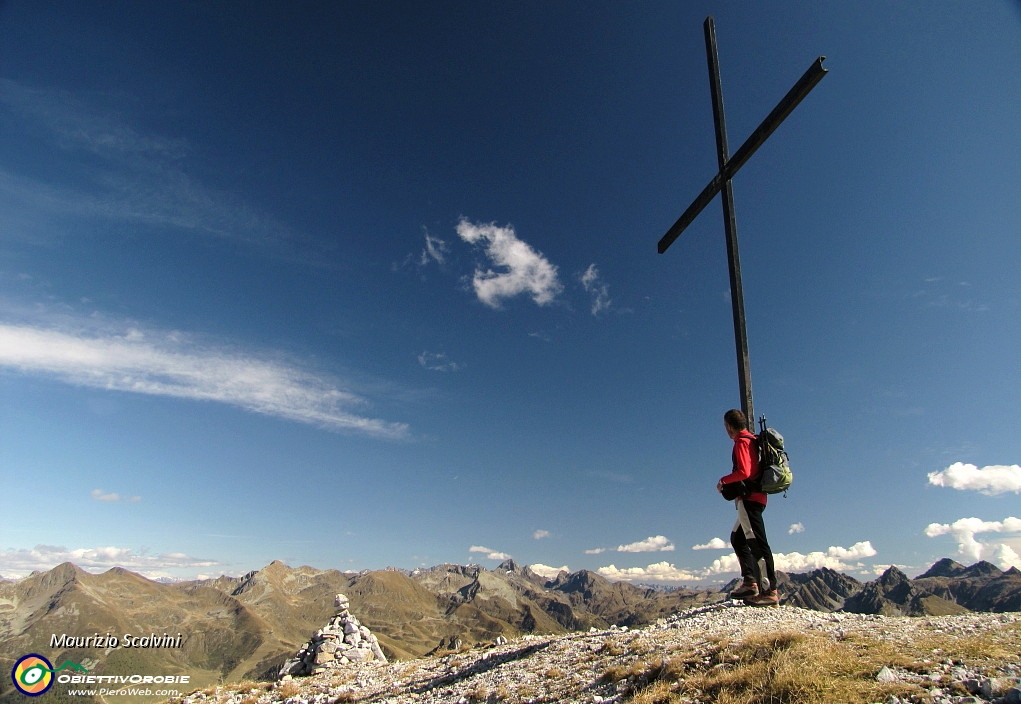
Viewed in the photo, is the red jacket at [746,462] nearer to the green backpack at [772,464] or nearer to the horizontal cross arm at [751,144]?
the green backpack at [772,464]

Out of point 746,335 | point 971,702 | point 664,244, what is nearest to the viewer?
point 971,702

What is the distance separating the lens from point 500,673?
1474 cm

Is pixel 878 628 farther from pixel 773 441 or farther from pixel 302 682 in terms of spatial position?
pixel 302 682

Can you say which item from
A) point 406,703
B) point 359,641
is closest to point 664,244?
point 406,703

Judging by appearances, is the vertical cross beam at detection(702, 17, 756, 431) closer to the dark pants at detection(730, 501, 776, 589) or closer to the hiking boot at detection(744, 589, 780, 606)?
the dark pants at detection(730, 501, 776, 589)

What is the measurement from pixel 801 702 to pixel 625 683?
15.1 feet

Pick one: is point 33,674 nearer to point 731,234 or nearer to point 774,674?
point 774,674

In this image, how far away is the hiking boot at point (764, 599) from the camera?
10.1 meters

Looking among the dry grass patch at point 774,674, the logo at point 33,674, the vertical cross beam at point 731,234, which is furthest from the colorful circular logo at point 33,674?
the vertical cross beam at point 731,234

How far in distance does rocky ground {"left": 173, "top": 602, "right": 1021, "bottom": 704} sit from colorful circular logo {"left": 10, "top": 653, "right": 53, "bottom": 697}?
521 inches

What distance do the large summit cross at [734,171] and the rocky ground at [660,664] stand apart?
505 centimetres

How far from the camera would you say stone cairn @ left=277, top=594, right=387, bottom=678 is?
1054 inches

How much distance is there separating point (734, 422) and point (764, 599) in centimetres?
373

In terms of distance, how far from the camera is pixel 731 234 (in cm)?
1300
